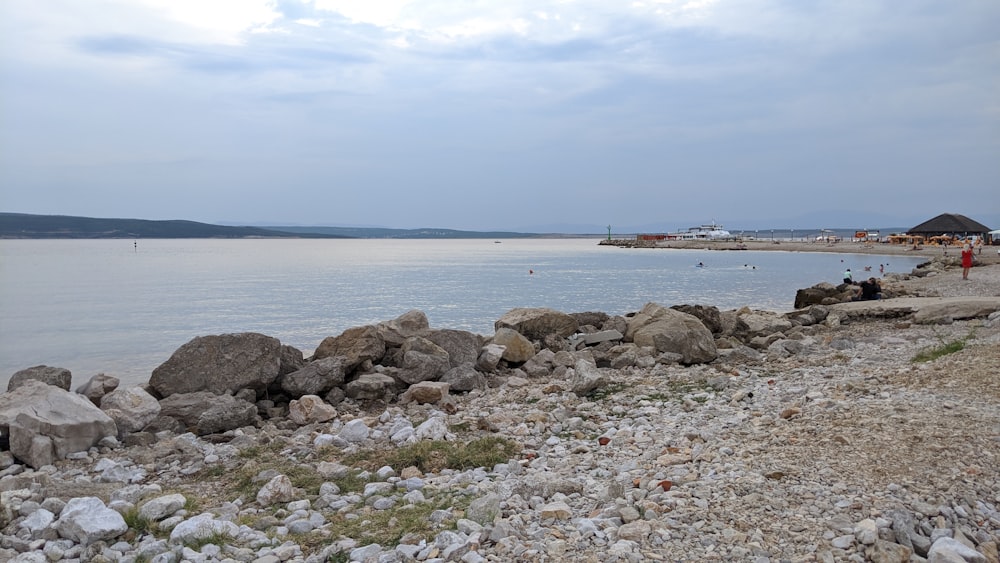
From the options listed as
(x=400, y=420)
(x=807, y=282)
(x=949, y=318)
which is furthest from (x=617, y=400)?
(x=807, y=282)

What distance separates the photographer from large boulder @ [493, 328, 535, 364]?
542 inches

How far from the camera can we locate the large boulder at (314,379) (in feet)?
36.5

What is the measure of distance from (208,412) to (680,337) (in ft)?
28.6

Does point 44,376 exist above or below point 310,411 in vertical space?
above

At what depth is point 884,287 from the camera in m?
28.8

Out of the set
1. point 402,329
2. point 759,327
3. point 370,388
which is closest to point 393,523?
point 370,388

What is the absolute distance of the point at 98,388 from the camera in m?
10.6

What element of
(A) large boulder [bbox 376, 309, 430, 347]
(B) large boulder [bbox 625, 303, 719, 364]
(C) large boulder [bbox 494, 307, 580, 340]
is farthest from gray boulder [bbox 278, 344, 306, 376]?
(B) large boulder [bbox 625, 303, 719, 364]

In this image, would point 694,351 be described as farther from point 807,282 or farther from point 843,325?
point 807,282

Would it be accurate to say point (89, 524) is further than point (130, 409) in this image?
No

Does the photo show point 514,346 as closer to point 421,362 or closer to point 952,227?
point 421,362

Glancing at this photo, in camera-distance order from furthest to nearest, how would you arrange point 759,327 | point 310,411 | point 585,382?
point 759,327 → point 585,382 → point 310,411

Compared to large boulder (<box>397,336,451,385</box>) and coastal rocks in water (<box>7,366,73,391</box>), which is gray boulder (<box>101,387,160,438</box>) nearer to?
coastal rocks in water (<box>7,366,73,391</box>)

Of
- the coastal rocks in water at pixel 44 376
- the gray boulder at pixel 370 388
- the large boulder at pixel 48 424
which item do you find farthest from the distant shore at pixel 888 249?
the large boulder at pixel 48 424
